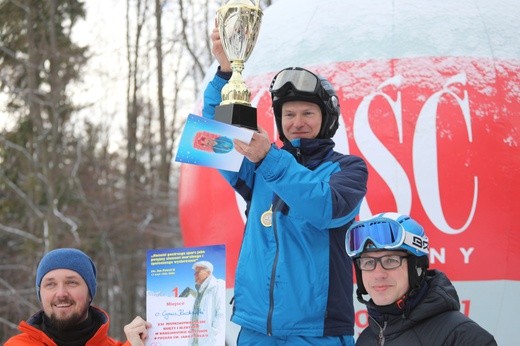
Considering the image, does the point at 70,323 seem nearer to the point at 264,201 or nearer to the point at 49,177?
the point at 264,201

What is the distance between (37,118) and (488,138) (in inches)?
415

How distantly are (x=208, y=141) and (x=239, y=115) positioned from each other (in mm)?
189

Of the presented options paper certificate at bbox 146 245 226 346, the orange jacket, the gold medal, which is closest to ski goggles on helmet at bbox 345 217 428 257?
the gold medal

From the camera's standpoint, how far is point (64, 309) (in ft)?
13.2

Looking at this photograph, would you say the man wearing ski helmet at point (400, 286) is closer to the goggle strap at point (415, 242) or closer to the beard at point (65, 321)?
the goggle strap at point (415, 242)

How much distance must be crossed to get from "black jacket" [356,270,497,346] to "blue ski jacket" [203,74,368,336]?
30cm

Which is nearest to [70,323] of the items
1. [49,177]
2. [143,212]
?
[49,177]

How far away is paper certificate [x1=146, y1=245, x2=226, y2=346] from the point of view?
361 centimetres

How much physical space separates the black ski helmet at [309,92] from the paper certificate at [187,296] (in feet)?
2.49

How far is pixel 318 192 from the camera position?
3.52 meters

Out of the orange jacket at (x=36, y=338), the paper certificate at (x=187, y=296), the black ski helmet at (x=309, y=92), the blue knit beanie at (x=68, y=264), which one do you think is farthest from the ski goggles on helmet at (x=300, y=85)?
the orange jacket at (x=36, y=338)

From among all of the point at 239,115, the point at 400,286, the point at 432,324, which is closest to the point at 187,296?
the point at 239,115

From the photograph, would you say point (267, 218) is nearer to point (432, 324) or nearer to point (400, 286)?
point (400, 286)

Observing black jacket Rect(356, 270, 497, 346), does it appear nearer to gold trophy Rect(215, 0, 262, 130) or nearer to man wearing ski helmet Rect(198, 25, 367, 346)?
man wearing ski helmet Rect(198, 25, 367, 346)
